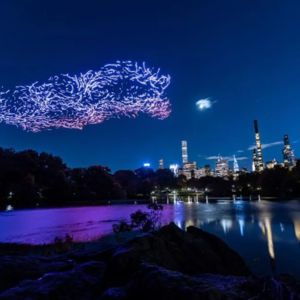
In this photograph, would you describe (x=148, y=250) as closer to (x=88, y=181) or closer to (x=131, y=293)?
(x=131, y=293)

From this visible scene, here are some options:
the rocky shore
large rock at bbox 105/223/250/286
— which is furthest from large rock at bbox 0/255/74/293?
large rock at bbox 105/223/250/286

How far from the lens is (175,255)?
7680 millimetres

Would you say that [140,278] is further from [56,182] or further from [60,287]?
[56,182]

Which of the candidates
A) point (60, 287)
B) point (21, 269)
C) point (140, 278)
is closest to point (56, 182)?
point (21, 269)

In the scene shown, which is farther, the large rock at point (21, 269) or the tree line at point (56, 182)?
the tree line at point (56, 182)

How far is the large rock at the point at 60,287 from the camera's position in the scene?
4.69 m

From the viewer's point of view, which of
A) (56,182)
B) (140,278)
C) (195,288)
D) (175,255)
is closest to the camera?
(195,288)

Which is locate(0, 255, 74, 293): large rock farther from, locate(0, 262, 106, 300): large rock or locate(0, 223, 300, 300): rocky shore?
locate(0, 262, 106, 300): large rock

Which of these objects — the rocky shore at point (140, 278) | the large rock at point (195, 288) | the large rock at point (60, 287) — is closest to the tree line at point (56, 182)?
the rocky shore at point (140, 278)

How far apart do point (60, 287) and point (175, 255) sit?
3.67 metres

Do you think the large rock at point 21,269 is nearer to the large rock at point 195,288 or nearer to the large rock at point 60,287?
the large rock at point 60,287

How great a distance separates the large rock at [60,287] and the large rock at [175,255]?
576 millimetres

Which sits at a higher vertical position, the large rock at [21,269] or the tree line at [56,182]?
the tree line at [56,182]

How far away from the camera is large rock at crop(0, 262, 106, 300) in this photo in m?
4.69
